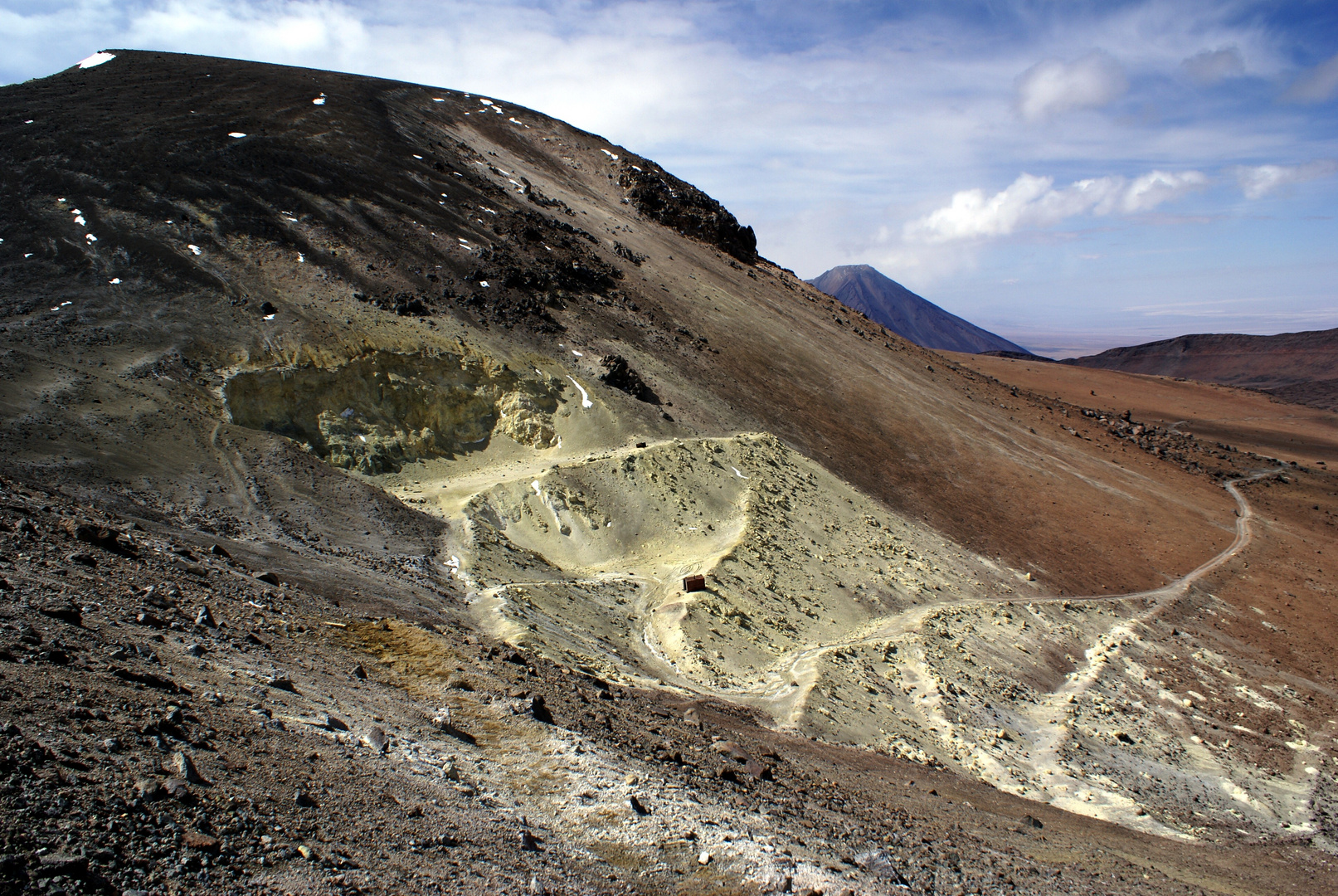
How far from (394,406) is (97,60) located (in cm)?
2578

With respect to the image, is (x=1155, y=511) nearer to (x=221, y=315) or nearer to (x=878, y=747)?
(x=878, y=747)

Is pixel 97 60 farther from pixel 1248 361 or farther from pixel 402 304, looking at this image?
pixel 1248 361

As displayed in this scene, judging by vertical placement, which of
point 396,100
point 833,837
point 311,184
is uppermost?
point 396,100

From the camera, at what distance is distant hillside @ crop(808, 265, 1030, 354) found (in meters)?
112

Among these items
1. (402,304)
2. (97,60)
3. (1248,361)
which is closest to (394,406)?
(402,304)

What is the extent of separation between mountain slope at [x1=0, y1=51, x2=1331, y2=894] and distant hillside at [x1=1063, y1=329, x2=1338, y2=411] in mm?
62101

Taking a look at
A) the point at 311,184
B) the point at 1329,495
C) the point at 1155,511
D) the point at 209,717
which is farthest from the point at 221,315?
the point at 1329,495

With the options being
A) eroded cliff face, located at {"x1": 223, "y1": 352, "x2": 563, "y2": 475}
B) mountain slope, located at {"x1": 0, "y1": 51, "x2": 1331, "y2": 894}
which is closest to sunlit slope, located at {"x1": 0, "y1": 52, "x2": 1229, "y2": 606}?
mountain slope, located at {"x1": 0, "y1": 51, "x2": 1331, "y2": 894}

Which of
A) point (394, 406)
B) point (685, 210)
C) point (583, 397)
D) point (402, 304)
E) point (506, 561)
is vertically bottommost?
point (506, 561)

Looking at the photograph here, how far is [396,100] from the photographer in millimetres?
33188

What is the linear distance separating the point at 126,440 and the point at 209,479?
1453 millimetres

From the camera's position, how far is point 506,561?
12938 millimetres

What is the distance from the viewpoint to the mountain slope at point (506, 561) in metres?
5.33

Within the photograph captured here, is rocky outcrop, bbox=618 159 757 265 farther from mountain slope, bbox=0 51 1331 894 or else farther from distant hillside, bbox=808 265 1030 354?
distant hillside, bbox=808 265 1030 354
